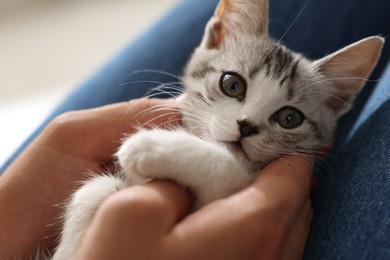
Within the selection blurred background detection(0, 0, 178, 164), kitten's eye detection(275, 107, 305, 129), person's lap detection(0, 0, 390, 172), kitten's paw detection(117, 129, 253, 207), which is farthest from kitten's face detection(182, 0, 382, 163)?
blurred background detection(0, 0, 178, 164)

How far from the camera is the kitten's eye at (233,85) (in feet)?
3.55

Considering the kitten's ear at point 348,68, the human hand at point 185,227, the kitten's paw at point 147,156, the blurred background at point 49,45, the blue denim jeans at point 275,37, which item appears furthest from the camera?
the blurred background at point 49,45

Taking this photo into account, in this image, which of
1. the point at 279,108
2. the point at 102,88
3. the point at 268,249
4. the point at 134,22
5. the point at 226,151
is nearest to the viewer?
the point at 268,249

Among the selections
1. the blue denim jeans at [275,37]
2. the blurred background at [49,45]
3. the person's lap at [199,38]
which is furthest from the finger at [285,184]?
the blurred background at [49,45]

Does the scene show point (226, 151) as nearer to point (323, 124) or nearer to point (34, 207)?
point (323, 124)

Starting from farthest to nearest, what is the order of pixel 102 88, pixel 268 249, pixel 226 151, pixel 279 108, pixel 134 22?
pixel 134 22 → pixel 102 88 → pixel 279 108 → pixel 226 151 → pixel 268 249

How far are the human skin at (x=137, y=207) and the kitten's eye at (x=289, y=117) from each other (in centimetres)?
11

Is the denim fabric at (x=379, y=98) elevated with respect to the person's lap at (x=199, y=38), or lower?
lower

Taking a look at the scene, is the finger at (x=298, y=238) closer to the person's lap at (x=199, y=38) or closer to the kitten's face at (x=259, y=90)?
the kitten's face at (x=259, y=90)

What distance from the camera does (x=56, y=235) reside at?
1.16 metres

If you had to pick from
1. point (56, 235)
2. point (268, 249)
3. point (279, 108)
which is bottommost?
point (56, 235)

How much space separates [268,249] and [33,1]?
3.12 metres

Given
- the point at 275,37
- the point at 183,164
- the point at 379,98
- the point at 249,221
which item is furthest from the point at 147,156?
the point at 275,37

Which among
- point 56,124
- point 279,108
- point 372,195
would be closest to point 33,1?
point 56,124
